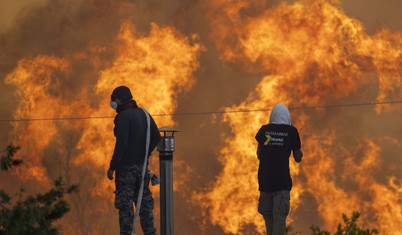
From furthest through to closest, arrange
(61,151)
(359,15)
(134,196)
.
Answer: (61,151), (359,15), (134,196)

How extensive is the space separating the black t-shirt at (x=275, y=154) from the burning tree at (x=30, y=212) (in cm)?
334

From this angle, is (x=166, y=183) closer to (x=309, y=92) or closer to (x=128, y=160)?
(x=128, y=160)

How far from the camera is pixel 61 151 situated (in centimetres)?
2173

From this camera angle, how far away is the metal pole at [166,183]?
30.7 feet

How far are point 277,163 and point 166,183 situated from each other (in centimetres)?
210

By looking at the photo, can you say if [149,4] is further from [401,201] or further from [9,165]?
[9,165]

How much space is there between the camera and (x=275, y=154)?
783 centimetres

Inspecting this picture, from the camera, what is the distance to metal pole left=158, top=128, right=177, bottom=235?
30.7ft

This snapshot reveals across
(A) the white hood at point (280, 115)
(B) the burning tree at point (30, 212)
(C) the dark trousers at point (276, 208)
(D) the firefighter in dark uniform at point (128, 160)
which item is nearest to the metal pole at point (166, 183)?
(D) the firefighter in dark uniform at point (128, 160)

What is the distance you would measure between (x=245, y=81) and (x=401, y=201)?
567cm

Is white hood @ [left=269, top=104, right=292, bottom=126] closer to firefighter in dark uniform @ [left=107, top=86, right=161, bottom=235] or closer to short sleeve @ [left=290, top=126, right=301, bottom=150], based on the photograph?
short sleeve @ [left=290, top=126, right=301, bottom=150]

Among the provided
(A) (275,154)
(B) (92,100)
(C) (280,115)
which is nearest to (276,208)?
(A) (275,154)

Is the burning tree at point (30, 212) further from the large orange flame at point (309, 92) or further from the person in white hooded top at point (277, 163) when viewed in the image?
the large orange flame at point (309, 92)

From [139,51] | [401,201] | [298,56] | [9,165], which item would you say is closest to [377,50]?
[298,56]
